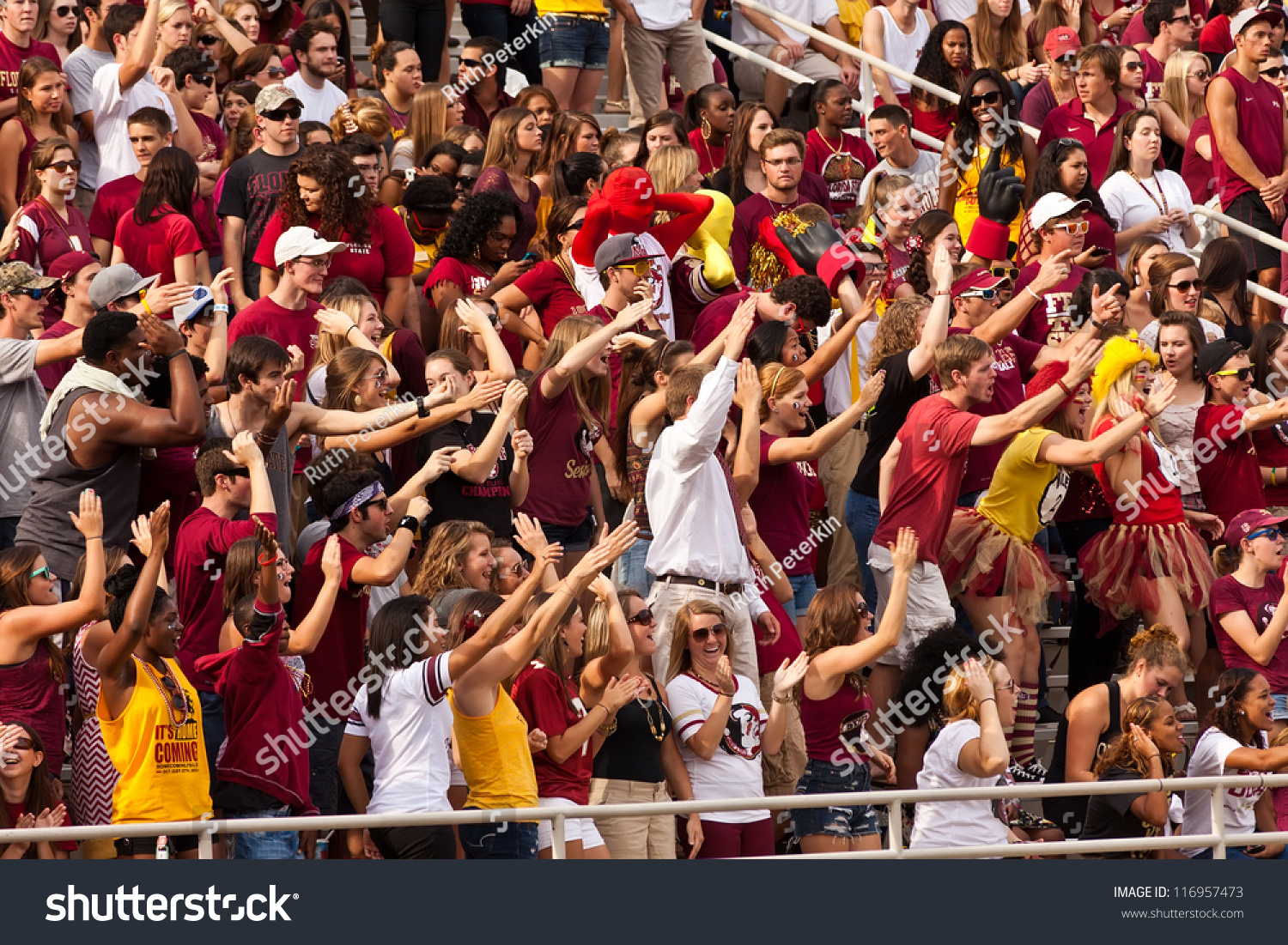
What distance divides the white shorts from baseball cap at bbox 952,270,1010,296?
385 centimetres

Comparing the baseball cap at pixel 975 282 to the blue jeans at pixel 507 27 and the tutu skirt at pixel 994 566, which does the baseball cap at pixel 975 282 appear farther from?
the blue jeans at pixel 507 27

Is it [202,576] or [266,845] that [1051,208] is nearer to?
[202,576]

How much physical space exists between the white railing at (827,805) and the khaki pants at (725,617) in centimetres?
107

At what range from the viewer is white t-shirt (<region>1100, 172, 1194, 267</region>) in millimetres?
11586

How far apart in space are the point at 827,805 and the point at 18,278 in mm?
4143

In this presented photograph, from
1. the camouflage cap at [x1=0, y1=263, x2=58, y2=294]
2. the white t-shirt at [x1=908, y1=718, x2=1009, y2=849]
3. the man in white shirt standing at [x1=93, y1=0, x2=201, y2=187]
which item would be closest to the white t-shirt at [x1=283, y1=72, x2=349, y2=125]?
the man in white shirt standing at [x1=93, y1=0, x2=201, y2=187]

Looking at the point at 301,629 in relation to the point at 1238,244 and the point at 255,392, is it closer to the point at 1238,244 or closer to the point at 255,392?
the point at 255,392

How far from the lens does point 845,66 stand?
1404cm

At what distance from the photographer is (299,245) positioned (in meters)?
8.79

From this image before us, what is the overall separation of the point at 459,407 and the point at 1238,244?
550cm

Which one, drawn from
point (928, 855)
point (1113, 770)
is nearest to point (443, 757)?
point (928, 855)

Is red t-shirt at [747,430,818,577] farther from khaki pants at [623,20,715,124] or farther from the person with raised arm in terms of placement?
khaki pants at [623,20,715,124]

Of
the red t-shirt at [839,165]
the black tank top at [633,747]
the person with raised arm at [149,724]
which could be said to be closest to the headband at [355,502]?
the person with raised arm at [149,724]

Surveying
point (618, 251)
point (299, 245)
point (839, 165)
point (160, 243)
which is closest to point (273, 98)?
point (160, 243)
